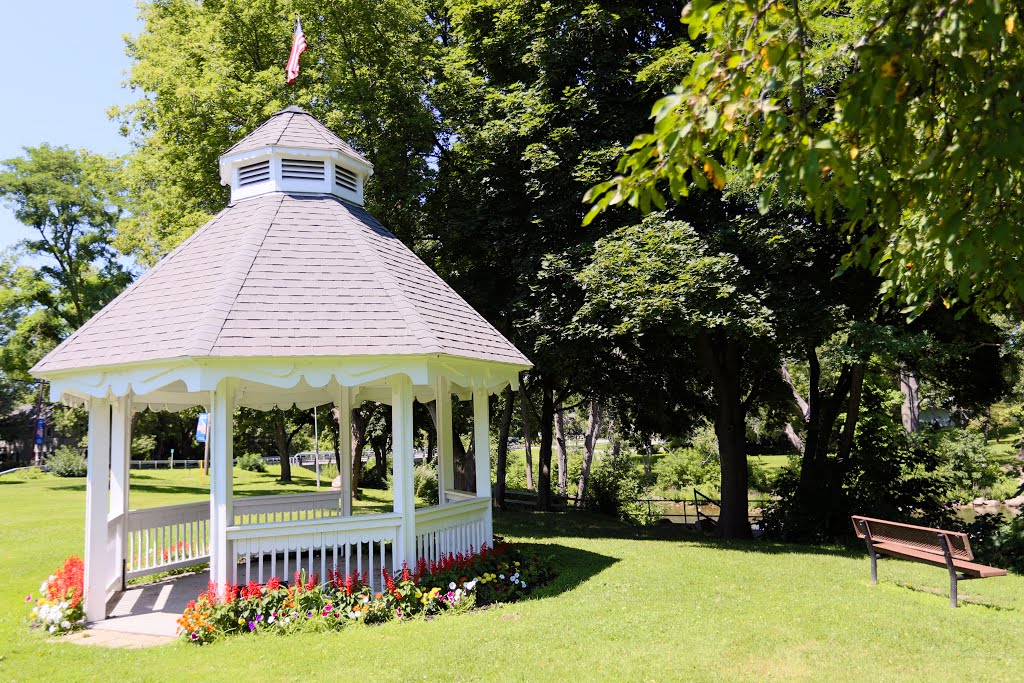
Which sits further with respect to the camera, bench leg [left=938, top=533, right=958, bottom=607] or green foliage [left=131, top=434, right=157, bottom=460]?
green foliage [left=131, top=434, right=157, bottom=460]

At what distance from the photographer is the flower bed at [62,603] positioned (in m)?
7.89

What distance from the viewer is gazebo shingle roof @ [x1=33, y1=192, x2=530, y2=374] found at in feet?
26.7

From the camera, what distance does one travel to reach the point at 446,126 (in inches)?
707

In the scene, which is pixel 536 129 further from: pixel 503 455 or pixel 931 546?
pixel 503 455

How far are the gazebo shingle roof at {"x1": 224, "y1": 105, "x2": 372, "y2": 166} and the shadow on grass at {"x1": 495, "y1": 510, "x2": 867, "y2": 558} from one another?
9001 millimetres

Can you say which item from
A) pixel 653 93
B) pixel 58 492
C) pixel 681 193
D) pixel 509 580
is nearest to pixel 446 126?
pixel 653 93

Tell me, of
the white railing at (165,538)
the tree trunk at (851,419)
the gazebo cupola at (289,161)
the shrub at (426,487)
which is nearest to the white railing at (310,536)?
the white railing at (165,538)

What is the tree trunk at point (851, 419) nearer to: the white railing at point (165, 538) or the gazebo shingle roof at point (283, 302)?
the gazebo shingle roof at point (283, 302)

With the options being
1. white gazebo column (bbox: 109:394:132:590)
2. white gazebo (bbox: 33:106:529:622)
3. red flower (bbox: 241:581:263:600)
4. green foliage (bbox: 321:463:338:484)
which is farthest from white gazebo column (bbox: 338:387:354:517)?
green foliage (bbox: 321:463:338:484)

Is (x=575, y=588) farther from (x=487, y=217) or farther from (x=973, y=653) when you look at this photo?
(x=487, y=217)

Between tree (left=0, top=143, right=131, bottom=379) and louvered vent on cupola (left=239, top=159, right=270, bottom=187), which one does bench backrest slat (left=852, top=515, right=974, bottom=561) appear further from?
tree (left=0, top=143, right=131, bottom=379)

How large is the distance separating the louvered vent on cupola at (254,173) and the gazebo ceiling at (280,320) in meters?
0.43

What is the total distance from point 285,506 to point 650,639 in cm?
761

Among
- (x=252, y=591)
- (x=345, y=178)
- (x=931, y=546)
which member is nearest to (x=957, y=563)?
(x=931, y=546)
